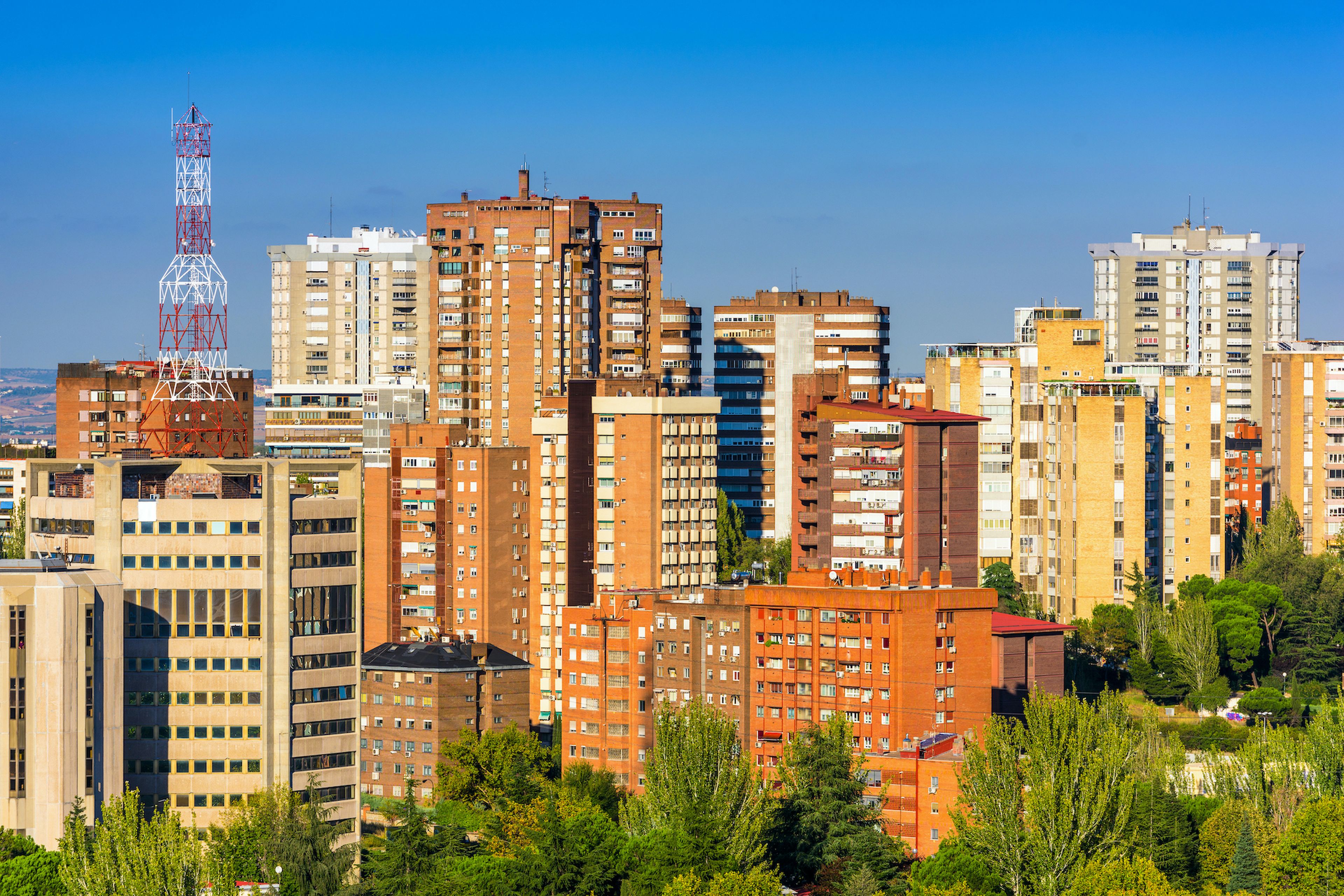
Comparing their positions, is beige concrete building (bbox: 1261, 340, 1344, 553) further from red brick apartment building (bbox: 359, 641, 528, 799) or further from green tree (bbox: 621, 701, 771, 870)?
green tree (bbox: 621, 701, 771, 870)

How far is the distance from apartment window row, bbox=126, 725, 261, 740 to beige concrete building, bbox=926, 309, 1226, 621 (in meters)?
73.6

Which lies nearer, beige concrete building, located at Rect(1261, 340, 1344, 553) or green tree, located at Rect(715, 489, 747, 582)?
green tree, located at Rect(715, 489, 747, 582)

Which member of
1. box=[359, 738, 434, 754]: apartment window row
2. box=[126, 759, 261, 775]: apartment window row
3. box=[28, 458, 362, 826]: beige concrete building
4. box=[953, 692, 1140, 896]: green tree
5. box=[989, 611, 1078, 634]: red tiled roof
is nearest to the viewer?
box=[953, 692, 1140, 896]: green tree

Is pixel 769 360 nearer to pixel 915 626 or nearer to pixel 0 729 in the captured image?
pixel 915 626

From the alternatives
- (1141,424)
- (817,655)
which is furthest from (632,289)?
(817,655)

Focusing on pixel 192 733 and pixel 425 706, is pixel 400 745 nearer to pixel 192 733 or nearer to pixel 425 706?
pixel 425 706

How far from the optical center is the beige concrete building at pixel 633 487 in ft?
464

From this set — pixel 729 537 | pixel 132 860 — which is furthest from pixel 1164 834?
pixel 729 537

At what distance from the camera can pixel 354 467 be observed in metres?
107

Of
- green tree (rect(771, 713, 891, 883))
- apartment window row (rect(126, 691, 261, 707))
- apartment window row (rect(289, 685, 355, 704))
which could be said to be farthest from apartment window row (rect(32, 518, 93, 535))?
green tree (rect(771, 713, 891, 883))

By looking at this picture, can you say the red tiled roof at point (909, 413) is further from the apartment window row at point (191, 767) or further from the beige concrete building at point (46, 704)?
the beige concrete building at point (46, 704)

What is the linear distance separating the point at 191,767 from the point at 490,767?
85.1 feet

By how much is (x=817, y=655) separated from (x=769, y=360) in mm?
85262

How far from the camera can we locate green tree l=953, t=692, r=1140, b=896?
96.2 meters
